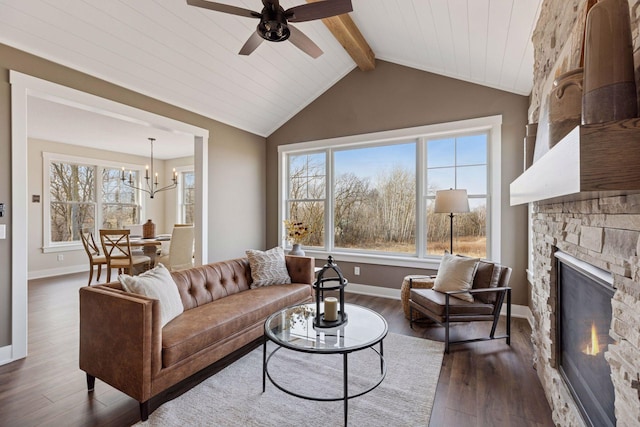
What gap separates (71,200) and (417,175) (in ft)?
22.9

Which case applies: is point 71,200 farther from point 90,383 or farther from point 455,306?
point 455,306

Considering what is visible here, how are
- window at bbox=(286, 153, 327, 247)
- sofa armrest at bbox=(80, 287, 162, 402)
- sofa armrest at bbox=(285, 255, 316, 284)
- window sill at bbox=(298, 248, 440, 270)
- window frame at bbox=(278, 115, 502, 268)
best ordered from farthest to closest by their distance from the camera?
window at bbox=(286, 153, 327, 247) < window sill at bbox=(298, 248, 440, 270) < window frame at bbox=(278, 115, 502, 268) < sofa armrest at bbox=(285, 255, 316, 284) < sofa armrest at bbox=(80, 287, 162, 402)

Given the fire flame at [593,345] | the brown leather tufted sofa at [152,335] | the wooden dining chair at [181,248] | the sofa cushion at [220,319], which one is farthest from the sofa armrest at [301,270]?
the fire flame at [593,345]

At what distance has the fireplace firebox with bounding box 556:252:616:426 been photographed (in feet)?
4.25

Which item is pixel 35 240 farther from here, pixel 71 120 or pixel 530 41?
pixel 530 41

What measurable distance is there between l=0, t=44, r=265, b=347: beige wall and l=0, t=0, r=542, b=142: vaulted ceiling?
12cm

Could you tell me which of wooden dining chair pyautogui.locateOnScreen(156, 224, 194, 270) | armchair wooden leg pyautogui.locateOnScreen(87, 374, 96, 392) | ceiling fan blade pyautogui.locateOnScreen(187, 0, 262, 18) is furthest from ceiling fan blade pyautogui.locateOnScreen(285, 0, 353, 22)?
wooden dining chair pyautogui.locateOnScreen(156, 224, 194, 270)

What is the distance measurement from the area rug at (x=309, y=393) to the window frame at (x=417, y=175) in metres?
1.78

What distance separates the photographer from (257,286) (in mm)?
3371

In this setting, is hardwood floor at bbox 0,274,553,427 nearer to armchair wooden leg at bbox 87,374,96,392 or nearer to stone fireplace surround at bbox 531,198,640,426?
armchair wooden leg at bbox 87,374,96,392

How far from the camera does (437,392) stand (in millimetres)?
2184

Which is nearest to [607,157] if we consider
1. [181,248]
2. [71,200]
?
[181,248]

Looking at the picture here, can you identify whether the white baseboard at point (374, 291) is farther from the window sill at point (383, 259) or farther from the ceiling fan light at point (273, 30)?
the ceiling fan light at point (273, 30)

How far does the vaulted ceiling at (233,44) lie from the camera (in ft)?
8.53
